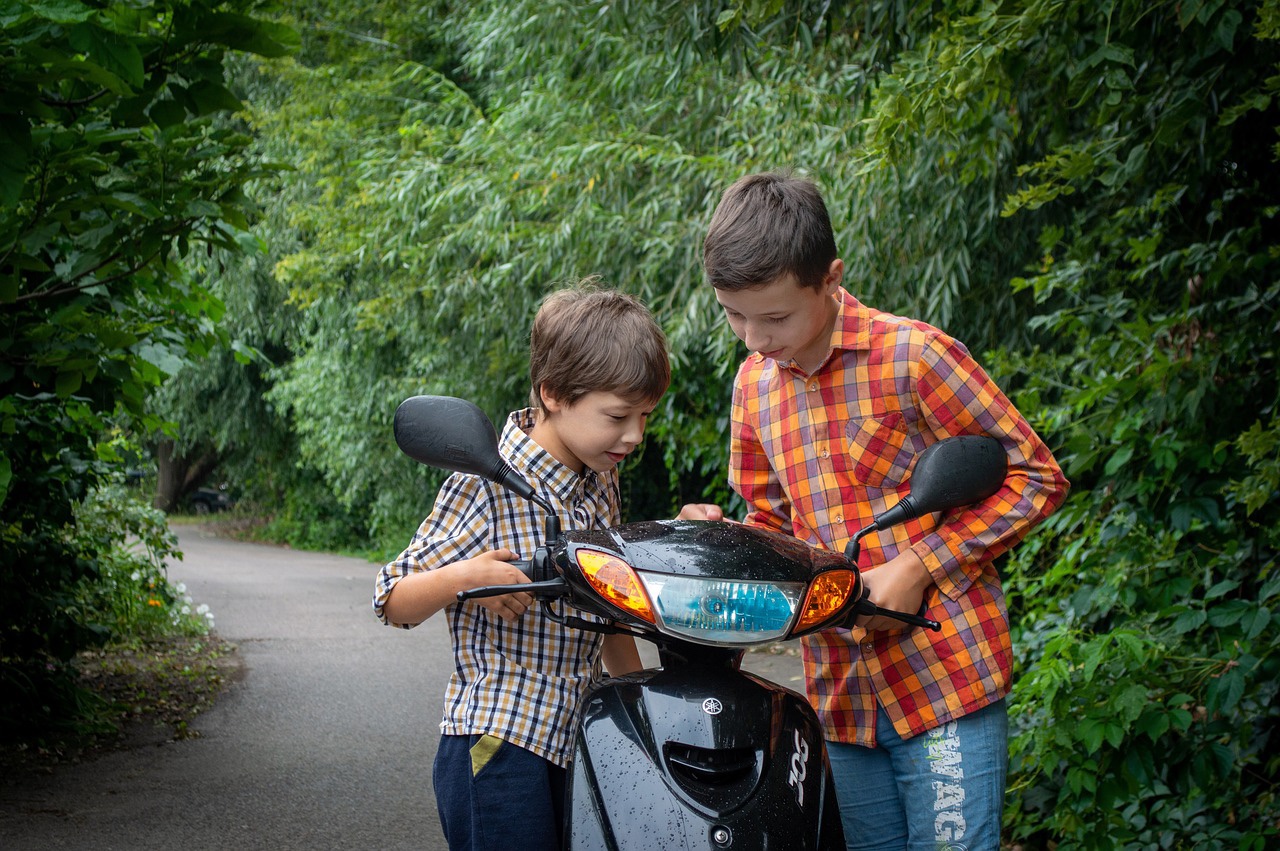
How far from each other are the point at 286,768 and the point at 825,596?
494 cm

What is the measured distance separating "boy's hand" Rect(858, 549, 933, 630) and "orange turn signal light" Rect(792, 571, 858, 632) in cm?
22

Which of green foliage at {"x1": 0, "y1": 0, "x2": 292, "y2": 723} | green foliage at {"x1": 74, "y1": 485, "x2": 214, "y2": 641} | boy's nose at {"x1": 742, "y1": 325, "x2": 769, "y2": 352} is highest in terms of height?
green foliage at {"x1": 0, "y1": 0, "x2": 292, "y2": 723}

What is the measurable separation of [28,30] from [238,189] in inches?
38.7

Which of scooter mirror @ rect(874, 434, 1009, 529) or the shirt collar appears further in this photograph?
the shirt collar

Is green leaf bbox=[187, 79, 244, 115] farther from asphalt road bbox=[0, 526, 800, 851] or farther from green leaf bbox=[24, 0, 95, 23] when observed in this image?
asphalt road bbox=[0, 526, 800, 851]

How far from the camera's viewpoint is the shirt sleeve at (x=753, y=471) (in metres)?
2.45

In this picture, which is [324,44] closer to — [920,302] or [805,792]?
[920,302]

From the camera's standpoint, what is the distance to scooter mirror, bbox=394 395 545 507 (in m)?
1.83

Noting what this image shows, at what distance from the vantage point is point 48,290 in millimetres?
4176

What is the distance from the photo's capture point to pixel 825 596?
1.71 meters

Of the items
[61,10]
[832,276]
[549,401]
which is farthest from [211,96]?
[832,276]

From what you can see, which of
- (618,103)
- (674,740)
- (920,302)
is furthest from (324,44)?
(674,740)

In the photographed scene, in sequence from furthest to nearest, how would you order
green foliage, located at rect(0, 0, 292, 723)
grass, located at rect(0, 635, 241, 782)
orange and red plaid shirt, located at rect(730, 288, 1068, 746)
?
grass, located at rect(0, 635, 241, 782) < green foliage, located at rect(0, 0, 292, 723) < orange and red plaid shirt, located at rect(730, 288, 1068, 746)

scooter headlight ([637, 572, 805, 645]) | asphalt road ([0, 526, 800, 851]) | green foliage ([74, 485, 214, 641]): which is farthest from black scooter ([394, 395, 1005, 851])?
green foliage ([74, 485, 214, 641])
